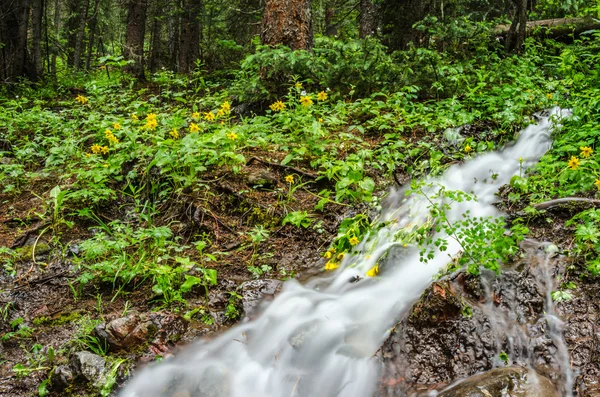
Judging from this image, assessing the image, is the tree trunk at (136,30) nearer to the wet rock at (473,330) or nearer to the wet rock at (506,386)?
the wet rock at (473,330)

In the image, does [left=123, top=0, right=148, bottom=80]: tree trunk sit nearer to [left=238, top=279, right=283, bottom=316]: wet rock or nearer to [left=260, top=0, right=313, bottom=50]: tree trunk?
[left=260, top=0, right=313, bottom=50]: tree trunk

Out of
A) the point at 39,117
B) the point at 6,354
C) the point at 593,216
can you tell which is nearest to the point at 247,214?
the point at 6,354

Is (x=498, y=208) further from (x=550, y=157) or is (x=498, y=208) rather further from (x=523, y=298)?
(x=523, y=298)

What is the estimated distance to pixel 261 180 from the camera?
15.9 ft

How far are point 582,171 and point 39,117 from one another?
724 centimetres

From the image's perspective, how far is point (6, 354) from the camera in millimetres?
3057

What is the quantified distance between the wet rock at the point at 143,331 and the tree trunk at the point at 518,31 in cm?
735

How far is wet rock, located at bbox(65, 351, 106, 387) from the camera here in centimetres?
282

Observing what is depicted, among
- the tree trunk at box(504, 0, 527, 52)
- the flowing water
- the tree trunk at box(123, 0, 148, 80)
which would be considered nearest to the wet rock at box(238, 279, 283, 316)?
the flowing water

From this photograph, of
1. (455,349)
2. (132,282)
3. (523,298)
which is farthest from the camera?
(132,282)

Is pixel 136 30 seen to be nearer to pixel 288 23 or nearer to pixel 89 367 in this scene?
pixel 288 23

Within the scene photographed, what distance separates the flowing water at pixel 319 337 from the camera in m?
2.97

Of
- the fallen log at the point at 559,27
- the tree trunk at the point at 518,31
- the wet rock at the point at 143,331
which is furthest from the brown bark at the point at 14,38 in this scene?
the fallen log at the point at 559,27

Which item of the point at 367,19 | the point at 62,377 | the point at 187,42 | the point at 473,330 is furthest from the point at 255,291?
the point at 367,19
